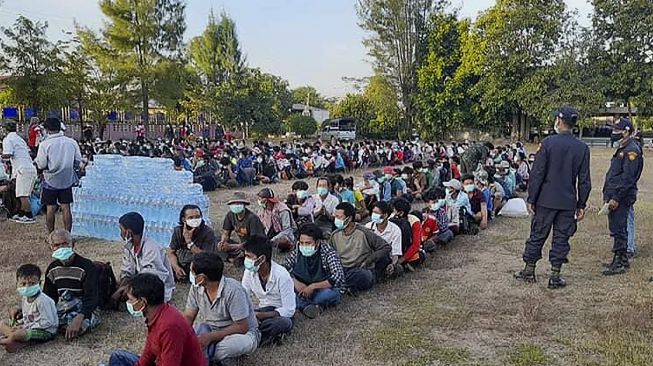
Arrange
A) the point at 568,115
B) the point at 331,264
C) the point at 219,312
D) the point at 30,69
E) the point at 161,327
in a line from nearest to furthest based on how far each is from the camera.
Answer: the point at 161,327 < the point at 219,312 < the point at 331,264 < the point at 568,115 < the point at 30,69

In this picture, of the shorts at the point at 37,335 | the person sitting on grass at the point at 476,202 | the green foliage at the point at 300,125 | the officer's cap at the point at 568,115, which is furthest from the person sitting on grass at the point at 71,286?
the green foliage at the point at 300,125

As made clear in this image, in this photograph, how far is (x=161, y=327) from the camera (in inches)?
121

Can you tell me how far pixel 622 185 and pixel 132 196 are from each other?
605 centimetres

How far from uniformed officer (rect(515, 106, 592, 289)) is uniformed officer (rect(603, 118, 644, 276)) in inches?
33.0

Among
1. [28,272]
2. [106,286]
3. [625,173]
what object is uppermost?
[625,173]

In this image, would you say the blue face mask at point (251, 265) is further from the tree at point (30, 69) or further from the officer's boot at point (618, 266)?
the tree at point (30, 69)

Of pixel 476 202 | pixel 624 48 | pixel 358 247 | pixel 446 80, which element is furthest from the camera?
pixel 446 80

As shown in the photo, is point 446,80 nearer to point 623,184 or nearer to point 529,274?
point 623,184

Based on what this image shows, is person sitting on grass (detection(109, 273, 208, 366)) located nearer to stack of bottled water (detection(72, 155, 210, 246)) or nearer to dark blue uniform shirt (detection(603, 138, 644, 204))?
stack of bottled water (detection(72, 155, 210, 246))

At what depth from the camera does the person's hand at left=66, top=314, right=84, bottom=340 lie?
4.55 meters

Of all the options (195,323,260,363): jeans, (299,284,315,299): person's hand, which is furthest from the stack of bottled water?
(195,323,260,363): jeans

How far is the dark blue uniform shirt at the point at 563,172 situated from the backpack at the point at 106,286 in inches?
161

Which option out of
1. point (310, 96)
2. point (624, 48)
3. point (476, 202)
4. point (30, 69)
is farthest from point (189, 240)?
point (310, 96)

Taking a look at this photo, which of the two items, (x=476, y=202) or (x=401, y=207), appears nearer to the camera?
(x=401, y=207)
